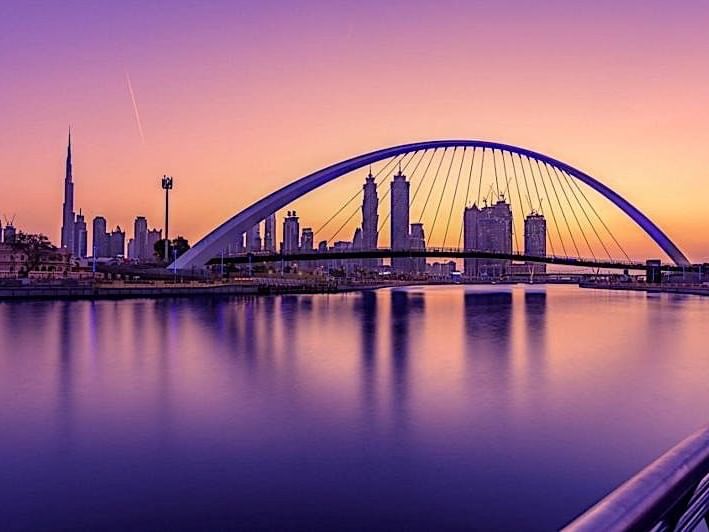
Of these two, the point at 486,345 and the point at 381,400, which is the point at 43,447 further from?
the point at 486,345

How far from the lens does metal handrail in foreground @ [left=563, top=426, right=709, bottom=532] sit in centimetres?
121

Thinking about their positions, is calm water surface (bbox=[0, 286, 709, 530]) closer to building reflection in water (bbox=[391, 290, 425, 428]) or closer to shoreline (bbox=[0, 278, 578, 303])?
building reflection in water (bbox=[391, 290, 425, 428])

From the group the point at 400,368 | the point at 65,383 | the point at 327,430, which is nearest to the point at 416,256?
the point at 400,368

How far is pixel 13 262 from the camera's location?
82.2 meters

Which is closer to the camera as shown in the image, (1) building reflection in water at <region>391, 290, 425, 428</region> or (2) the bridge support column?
(1) building reflection in water at <region>391, 290, 425, 428</region>

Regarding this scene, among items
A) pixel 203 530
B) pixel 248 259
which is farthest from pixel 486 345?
pixel 248 259

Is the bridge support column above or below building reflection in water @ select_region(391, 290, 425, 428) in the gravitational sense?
above

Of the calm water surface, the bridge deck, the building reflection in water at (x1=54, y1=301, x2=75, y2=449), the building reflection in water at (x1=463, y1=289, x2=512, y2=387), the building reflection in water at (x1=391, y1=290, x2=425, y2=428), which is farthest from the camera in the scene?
the bridge deck

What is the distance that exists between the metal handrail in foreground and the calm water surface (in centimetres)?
416

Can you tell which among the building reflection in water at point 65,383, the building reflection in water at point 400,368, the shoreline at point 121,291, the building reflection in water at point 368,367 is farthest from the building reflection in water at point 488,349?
the shoreline at point 121,291

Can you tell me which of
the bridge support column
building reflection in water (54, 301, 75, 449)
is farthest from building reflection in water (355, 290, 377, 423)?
the bridge support column

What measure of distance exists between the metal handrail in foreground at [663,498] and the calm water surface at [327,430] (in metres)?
4.16

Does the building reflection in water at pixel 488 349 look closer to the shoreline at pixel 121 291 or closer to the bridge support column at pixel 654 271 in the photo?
the shoreline at pixel 121 291

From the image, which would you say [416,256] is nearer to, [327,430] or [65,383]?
[65,383]
